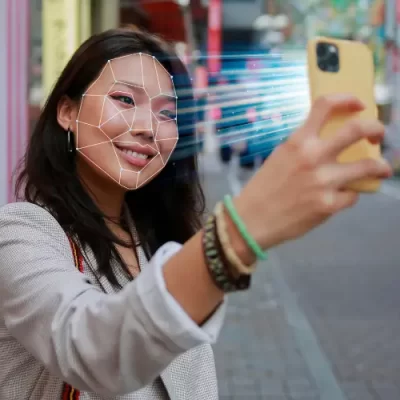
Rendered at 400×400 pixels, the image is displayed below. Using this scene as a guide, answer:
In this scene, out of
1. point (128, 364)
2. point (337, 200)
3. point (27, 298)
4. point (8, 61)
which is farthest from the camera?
point (8, 61)

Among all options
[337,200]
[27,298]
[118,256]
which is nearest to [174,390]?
[118,256]

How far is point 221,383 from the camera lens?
160 inches

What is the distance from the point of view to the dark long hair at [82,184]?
48.1 inches

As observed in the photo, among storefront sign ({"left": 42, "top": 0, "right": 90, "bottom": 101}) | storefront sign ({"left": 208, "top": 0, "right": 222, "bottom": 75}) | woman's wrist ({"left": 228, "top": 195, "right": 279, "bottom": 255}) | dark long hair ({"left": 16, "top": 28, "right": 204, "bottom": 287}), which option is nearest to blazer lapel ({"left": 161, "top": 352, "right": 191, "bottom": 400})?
dark long hair ({"left": 16, "top": 28, "right": 204, "bottom": 287})

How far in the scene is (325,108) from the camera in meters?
0.67

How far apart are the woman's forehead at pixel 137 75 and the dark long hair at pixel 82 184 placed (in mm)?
25

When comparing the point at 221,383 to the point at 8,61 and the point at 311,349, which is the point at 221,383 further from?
the point at 8,61

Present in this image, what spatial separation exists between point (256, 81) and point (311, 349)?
12.2 feet

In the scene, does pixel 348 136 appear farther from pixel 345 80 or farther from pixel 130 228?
pixel 130 228

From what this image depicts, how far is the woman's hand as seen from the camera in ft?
2.20

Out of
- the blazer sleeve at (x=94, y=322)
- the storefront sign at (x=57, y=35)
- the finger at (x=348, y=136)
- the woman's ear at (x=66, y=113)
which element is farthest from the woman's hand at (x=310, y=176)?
the storefront sign at (x=57, y=35)

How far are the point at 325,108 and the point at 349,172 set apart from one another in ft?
0.21

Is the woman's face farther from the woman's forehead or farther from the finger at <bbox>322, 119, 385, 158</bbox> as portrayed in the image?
the finger at <bbox>322, 119, 385, 158</bbox>

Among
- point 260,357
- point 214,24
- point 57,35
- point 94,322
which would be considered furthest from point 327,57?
point 214,24
